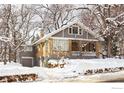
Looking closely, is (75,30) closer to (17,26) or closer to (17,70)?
(17,26)

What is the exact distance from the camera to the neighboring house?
7.68ft

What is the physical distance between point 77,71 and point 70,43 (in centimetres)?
31

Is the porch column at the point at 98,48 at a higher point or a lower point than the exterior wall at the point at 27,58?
higher

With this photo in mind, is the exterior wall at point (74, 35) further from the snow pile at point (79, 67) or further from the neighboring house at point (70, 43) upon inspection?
the snow pile at point (79, 67)

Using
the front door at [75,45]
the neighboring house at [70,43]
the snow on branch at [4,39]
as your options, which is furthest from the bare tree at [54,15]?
the snow on branch at [4,39]

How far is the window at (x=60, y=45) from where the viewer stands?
7.72 ft

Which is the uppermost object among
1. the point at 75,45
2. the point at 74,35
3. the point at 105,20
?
the point at 105,20

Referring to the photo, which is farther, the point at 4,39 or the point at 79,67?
the point at 79,67

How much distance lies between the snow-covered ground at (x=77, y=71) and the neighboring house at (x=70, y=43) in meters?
0.09

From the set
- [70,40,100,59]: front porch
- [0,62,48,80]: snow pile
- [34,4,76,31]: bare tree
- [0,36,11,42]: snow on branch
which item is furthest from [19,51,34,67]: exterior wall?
[70,40,100,59]: front porch

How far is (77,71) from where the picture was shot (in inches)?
96.0

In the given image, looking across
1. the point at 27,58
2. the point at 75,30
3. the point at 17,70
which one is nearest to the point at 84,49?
the point at 75,30

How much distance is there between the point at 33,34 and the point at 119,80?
3.26 feet
